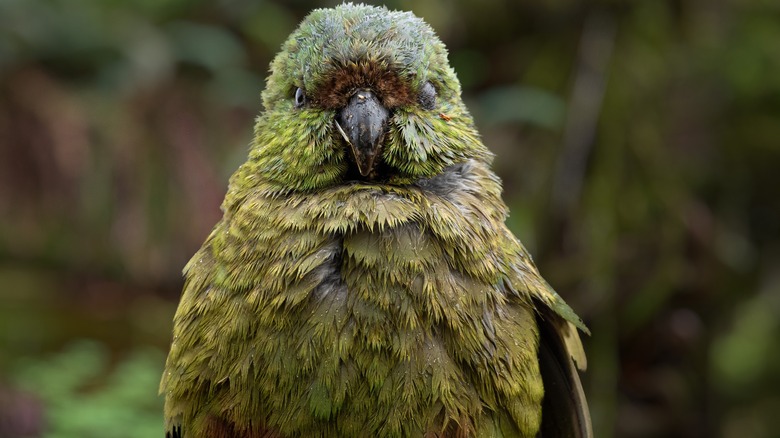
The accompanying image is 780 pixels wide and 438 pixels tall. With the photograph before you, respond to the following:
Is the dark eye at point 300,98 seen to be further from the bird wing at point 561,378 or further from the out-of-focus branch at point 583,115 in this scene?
the out-of-focus branch at point 583,115

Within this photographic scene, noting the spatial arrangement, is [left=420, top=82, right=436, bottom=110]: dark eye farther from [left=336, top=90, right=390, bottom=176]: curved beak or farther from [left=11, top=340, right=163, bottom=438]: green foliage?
[left=11, top=340, right=163, bottom=438]: green foliage

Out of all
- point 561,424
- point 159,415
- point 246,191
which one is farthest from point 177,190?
point 561,424

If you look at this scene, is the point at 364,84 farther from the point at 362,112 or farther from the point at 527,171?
the point at 527,171

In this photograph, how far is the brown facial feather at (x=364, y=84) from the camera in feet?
7.86

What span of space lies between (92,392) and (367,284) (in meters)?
3.08

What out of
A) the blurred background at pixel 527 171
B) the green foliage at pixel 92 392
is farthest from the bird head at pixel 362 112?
the blurred background at pixel 527 171

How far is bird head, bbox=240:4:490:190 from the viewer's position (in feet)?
7.79

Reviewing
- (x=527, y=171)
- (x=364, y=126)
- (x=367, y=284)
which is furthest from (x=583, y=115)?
(x=367, y=284)

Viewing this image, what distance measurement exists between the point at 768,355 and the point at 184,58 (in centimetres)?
458

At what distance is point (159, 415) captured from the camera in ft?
15.0

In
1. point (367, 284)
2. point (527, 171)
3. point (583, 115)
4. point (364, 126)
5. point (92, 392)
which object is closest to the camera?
point (367, 284)

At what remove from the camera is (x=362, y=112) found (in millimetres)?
2350

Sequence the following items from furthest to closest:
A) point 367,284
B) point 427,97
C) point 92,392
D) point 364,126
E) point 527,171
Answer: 1. point 527,171
2. point 92,392
3. point 427,97
4. point 364,126
5. point 367,284

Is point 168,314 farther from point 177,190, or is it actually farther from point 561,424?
point 561,424
